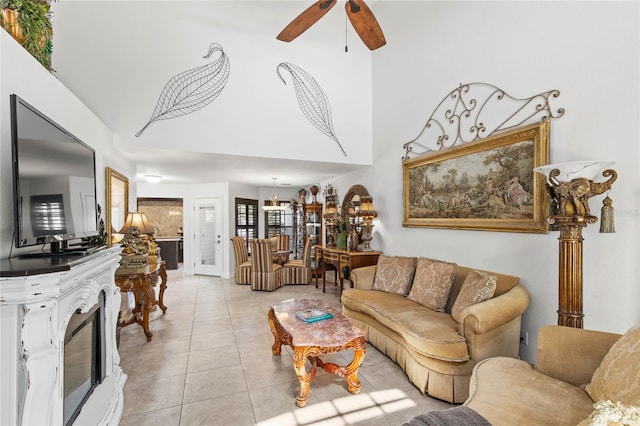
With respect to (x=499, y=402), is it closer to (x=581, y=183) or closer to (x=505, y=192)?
(x=581, y=183)

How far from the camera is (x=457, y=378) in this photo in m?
2.27

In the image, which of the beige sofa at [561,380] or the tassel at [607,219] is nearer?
the beige sofa at [561,380]

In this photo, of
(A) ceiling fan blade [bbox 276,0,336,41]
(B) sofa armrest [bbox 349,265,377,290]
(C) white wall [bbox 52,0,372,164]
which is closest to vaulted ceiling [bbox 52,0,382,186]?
(C) white wall [bbox 52,0,372,164]

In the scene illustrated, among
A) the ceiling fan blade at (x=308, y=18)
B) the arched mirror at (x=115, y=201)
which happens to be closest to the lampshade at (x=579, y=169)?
the ceiling fan blade at (x=308, y=18)

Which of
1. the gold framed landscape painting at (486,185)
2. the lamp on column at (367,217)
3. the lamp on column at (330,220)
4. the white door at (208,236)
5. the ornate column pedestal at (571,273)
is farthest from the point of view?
the white door at (208,236)

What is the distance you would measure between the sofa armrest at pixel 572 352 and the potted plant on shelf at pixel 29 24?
369 cm

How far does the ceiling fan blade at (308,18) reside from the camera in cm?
240

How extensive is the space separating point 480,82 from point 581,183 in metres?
1.75

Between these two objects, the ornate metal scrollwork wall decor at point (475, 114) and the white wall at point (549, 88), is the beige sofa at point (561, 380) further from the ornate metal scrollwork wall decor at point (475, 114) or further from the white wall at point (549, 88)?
the ornate metal scrollwork wall decor at point (475, 114)

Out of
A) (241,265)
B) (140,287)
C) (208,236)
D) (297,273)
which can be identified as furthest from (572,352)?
(208,236)

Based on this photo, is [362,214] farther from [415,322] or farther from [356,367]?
[356,367]

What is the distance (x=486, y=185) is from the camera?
3.14 metres

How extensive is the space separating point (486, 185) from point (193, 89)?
12.4ft

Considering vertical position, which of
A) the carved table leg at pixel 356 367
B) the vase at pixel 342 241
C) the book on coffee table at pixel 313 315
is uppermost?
the vase at pixel 342 241
